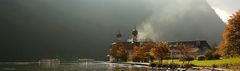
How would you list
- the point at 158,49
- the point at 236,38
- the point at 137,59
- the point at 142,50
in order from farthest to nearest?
the point at 137,59
the point at 142,50
the point at 158,49
the point at 236,38

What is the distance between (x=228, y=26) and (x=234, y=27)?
3.88 feet

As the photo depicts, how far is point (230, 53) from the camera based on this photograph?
87688mm

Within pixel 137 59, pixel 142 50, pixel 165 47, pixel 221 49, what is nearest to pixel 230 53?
pixel 221 49

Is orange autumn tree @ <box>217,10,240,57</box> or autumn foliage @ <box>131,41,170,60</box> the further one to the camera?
autumn foliage @ <box>131,41,170,60</box>

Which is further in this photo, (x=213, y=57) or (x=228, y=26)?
(x=213, y=57)

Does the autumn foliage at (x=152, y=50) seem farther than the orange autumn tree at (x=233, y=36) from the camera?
Yes

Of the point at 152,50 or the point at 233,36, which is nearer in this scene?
the point at 233,36

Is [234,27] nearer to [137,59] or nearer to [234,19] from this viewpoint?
[234,19]

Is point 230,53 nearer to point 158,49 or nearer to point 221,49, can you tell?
point 221,49

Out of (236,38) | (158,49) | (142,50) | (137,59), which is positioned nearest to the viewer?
(236,38)

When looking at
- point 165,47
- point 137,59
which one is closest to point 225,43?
point 165,47

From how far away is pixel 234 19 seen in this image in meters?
85.2

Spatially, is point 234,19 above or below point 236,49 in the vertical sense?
above

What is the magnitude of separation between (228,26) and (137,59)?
Answer: 92595 millimetres
